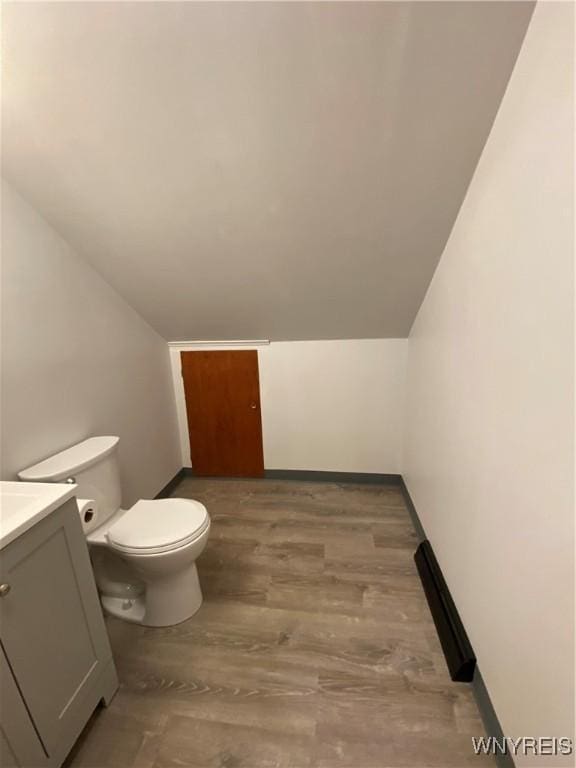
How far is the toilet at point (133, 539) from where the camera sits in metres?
1.37

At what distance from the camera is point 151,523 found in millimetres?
1476

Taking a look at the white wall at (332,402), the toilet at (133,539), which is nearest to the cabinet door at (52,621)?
the toilet at (133,539)

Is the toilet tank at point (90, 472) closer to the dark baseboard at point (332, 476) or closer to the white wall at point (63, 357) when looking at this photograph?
the white wall at point (63, 357)

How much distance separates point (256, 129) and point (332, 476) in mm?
2196

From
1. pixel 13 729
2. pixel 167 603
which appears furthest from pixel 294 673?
pixel 13 729

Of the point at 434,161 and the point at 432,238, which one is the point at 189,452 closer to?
the point at 432,238

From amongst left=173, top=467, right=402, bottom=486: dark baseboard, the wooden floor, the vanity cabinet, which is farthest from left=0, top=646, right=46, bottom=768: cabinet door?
left=173, top=467, right=402, bottom=486: dark baseboard

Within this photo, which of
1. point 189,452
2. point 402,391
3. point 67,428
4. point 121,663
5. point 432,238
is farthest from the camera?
point 189,452

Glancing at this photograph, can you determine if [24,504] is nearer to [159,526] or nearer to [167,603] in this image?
[159,526]

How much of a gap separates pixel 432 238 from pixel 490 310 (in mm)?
558

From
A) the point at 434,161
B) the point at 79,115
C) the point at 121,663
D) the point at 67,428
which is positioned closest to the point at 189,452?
the point at 67,428

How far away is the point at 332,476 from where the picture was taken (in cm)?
263

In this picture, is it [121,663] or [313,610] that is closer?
[121,663]

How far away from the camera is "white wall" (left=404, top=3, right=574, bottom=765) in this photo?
75 centimetres
